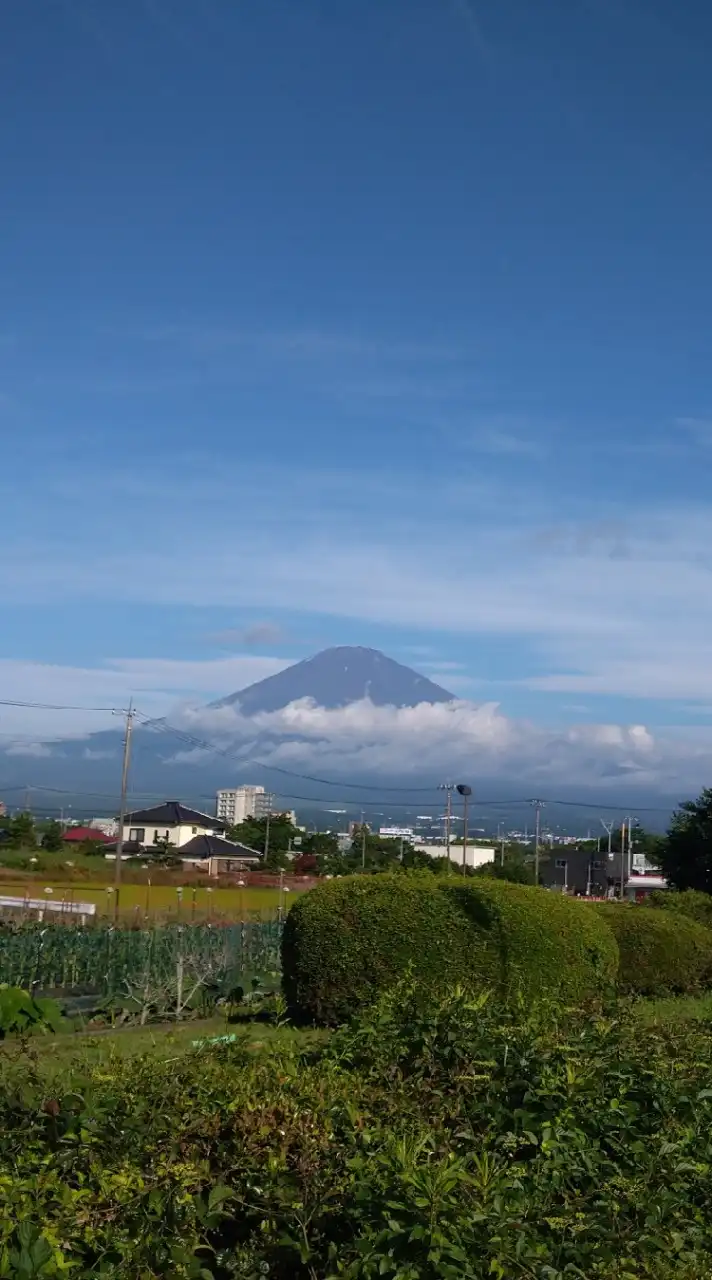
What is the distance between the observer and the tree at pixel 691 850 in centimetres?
3719

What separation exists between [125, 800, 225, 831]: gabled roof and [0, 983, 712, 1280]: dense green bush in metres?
95.2

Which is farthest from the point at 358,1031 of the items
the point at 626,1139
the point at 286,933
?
the point at 286,933

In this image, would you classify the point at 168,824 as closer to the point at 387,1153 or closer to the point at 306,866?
the point at 306,866

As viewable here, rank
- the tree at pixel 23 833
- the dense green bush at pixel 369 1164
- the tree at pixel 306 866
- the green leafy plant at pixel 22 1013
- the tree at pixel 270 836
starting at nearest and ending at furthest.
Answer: the dense green bush at pixel 369 1164, the green leafy plant at pixel 22 1013, the tree at pixel 306 866, the tree at pixel 23 833, the tree at pixel 270 836

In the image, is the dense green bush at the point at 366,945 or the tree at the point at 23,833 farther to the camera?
the tree at the point at 23,833

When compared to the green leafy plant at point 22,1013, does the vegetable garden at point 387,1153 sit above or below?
above

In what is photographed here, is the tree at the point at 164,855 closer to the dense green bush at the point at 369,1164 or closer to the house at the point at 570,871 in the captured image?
the house at the point at 570,871

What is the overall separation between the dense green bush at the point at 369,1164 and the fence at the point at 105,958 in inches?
418

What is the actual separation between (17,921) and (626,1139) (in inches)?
688

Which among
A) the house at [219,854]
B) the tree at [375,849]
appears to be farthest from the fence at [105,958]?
the house at [219,854]

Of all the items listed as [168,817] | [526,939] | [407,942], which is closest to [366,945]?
[407,942]

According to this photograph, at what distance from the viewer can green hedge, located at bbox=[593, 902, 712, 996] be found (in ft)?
53.9

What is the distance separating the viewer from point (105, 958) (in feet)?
53.3

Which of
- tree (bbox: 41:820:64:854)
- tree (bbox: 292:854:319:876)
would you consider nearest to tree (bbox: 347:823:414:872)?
tree (bbox: 292:854:319:876)
